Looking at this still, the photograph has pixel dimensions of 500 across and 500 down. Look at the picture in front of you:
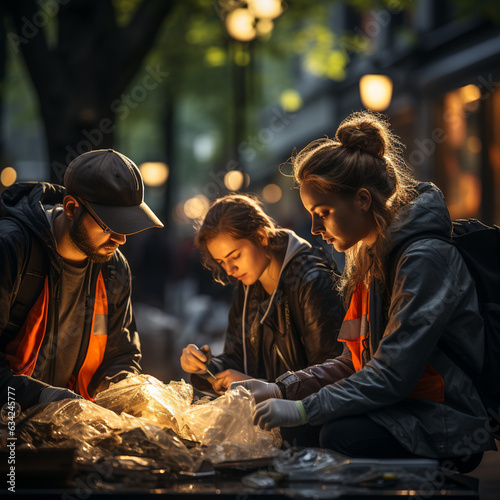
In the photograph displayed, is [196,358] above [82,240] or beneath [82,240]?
beneath

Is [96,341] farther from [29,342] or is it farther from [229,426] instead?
[229,426]

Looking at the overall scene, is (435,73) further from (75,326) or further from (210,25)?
(75,326)

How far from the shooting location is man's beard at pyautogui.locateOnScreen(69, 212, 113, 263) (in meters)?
3.54

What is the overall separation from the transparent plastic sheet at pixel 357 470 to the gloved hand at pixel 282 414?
0.20m

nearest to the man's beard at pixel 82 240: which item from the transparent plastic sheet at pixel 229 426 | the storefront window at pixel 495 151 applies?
the transparent plastic sheet at pixel 229 426

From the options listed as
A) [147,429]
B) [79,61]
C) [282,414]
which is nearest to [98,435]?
[147,429]

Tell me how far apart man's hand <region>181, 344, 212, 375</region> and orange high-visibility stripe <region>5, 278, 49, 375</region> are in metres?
0.75

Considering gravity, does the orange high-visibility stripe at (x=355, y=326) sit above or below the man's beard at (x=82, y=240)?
below

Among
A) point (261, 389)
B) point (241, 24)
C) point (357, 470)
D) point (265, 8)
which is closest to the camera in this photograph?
point (357, 470)

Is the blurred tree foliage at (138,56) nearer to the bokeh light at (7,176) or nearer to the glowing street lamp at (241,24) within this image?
the glowing street lamp at (241,24)

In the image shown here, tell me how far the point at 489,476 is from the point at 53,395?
302 centimetres

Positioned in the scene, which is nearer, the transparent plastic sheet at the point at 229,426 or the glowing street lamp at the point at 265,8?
the transparent plastic sheet at the point at 229,426

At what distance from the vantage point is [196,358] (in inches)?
153

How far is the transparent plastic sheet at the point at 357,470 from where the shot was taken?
2.48 m
